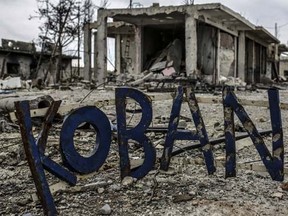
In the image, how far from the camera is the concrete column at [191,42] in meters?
15.2

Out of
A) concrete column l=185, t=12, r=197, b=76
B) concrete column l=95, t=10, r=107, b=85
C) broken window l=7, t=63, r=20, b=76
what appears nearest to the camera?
concrete column l=185, t=12, r=197, b=76

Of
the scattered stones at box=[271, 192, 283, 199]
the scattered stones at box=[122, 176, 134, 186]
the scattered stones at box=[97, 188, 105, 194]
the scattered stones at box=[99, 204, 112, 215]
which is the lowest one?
the scattered stones at box=[99, 204, 112, 215]

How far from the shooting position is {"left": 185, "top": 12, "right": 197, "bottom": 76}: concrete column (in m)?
15.2

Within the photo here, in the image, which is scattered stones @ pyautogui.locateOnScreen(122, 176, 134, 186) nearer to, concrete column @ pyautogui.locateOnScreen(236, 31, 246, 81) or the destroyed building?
concrete column @ pyautogui.locateOnScreen(236, 31, 246, 81)

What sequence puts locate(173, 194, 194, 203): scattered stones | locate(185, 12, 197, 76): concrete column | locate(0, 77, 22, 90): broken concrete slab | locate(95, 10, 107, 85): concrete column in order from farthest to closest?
locate(0, 77, 22, 90): broken concrete slab → locate(95, 10, 107, 85): concrete column → locate(185, 12, 197, 76): concrete column → locate(173, 194, 194, 203): scattered stones

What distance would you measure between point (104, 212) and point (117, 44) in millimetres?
20185

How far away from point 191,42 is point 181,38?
169 inches

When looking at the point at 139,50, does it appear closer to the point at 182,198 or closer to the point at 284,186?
the point at 284,186

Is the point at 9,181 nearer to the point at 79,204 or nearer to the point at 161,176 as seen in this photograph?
the point at 79,204

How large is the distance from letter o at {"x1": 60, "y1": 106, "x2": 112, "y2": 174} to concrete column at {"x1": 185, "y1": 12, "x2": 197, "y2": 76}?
12752 mm

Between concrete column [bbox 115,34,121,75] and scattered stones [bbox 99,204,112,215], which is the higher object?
concrete column [bbox 115,34,121,75]

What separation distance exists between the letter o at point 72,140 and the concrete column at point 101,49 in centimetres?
1426

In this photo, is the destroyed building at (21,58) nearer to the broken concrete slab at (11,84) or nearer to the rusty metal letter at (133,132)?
the broken concrete slab at (11,84)

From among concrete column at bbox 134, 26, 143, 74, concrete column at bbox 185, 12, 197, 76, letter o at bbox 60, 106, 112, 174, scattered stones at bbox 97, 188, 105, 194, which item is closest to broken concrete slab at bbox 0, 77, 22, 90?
concrete column at bbox 134, 26, 143, 74
